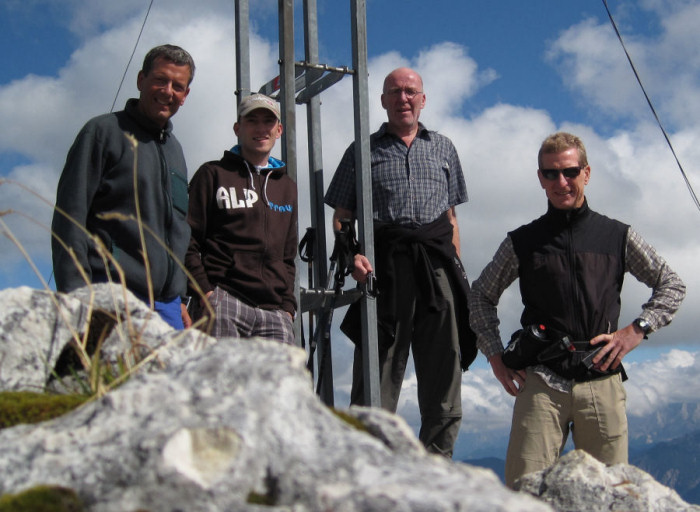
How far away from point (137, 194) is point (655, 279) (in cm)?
324

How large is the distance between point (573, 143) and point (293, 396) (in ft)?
12.3

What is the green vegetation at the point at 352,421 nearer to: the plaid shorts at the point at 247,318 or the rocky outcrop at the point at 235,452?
the rocky outcrop at the point at 235,452

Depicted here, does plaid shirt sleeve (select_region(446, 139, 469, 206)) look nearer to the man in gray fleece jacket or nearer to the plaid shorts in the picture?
the plaid shorts

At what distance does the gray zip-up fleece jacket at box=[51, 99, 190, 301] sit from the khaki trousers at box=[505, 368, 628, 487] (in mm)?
2152

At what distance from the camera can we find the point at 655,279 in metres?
5.18

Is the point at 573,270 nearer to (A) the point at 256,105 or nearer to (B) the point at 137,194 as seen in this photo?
(A) the point at 256,105

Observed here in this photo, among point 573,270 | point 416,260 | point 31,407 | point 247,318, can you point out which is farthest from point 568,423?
point 31,407

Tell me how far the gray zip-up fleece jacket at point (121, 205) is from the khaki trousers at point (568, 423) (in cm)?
215

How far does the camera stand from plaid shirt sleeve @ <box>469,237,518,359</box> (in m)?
5.30

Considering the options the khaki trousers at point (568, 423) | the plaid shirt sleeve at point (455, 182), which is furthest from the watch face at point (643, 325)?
the plaid shirt sleeve at point (455, 182)

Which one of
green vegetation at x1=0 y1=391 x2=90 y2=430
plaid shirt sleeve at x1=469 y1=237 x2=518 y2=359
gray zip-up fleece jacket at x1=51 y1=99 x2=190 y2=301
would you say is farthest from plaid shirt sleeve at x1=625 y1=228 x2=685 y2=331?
green vegetation at x1=0 y1=391 x2=90 y2=430

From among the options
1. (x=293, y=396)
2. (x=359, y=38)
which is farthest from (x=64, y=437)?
(x=359, y=38)

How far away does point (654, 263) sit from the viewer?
5152 millimetres

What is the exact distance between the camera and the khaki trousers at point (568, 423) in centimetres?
475
